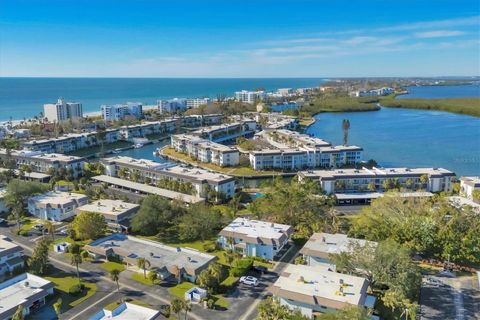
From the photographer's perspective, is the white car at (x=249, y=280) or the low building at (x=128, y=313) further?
the white car at (x=249, y=280)

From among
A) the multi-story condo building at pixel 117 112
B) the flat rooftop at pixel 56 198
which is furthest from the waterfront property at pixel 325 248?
the multi-story condo building at pixel 117 112

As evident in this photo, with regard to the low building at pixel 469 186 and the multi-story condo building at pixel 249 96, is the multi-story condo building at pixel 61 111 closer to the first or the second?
the multi-story condo building at pixel 249 96

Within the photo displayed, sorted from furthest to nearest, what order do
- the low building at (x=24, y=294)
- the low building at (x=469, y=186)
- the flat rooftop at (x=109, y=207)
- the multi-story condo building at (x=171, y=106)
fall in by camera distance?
1. the multi-story condo building at (x=171, y=106)
2. the low building at (x=469, y=186)
3. the flat rooftop at (x=109, y=207)
4. the low building at (x=24, y=294)

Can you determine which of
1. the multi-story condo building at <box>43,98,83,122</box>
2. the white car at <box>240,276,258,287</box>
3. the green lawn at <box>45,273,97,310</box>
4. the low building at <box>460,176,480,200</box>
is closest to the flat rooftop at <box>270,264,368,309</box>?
the white car at <box>240,276,258,287</box>

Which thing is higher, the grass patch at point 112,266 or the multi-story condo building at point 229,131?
the multi-story condo building at point 229,131

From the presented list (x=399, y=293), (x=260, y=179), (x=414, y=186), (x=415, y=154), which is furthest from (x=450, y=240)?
(x=415, y=154)
